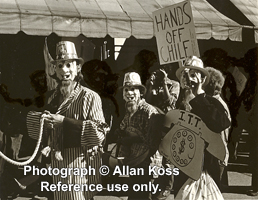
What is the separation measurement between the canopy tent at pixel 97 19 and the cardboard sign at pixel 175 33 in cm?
13

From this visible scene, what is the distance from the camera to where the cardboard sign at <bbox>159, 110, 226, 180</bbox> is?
5.96 meters

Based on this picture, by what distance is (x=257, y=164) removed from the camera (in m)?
6.88

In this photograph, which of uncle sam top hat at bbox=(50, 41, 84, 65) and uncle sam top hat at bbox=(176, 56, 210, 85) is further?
uncle sam top hat at bbox=(176, 56, 210, 85)

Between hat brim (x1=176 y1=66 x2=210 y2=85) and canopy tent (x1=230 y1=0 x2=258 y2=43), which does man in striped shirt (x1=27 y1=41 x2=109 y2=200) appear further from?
canopy tent (x1=230 y1=0 x2=258 y2=43)

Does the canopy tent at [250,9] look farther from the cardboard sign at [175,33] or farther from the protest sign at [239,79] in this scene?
the cardboard sign at [175,33]

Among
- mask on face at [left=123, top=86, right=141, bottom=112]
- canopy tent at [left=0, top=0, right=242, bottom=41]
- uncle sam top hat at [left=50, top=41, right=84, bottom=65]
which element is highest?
canopy tent at [left=0, top=0, right=242, bottom=41]

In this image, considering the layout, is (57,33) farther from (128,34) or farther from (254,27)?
(254,27)

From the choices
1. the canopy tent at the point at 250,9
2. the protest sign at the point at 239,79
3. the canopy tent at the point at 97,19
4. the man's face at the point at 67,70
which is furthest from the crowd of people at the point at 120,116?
the canopy tent at the point at 250,9

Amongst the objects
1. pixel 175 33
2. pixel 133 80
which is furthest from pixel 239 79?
pixel 133 80

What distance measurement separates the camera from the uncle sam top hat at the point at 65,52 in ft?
19.5

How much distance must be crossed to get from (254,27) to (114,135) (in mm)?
2401

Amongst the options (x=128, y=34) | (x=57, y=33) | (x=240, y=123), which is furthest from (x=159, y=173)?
(x=57, y=33)

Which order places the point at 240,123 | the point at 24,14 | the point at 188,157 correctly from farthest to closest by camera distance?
1. the point at 240,123
2. the point at 188,157
3. the point at 24,14

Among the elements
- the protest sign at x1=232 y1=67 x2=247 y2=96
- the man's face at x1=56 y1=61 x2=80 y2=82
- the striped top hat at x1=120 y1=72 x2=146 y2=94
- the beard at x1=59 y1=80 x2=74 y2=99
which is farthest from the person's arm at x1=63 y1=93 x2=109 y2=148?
the protest sign at x1=232 y1=67 x2=247 y2=96
